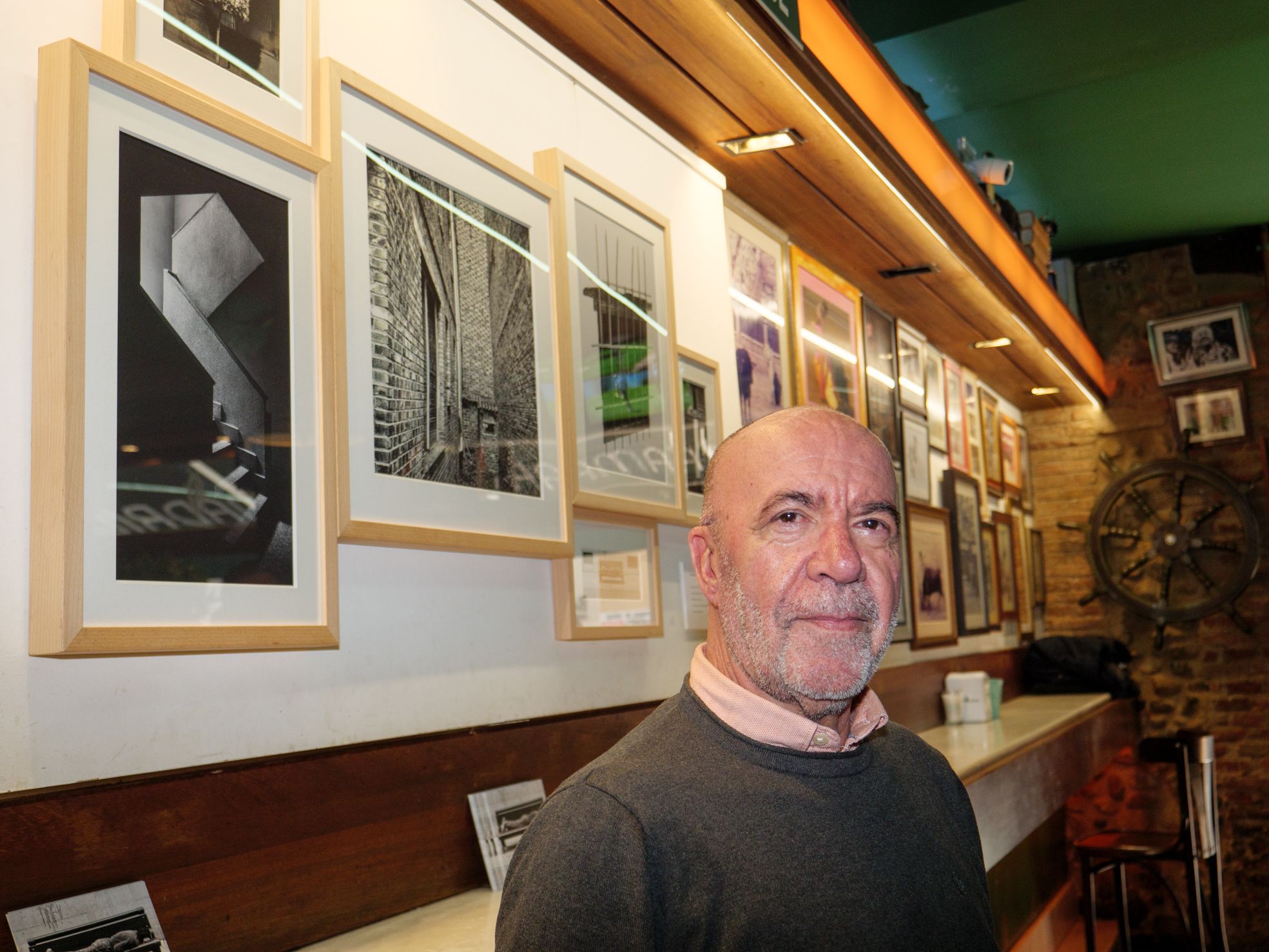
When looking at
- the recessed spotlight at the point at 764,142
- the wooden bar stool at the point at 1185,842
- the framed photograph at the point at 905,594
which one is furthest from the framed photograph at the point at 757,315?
the wooden bar stool at the point at 1185,842

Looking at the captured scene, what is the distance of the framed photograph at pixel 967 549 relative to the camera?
17.6 ft

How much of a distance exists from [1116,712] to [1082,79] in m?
3.15

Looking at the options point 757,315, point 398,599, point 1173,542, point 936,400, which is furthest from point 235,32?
point 1173,542

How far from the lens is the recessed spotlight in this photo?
2969mm

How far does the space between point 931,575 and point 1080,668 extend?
1774 millimetres

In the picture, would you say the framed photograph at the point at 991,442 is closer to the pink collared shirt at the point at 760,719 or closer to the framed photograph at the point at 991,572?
the framed photograph at the point at 991,572

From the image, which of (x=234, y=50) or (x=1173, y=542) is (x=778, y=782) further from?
(x=1173, y=542)

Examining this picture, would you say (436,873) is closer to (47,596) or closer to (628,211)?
(47,596)

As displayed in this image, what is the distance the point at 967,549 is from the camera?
5.59 meters

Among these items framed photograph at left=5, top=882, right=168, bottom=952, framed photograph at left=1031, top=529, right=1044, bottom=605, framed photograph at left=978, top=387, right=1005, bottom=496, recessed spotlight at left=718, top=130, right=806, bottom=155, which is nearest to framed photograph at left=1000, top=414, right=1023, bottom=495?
framed photograph at left=978, top=387, right=1005, bottom=496

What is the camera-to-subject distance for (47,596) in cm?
124

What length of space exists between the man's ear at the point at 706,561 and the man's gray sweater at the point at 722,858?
156 mm

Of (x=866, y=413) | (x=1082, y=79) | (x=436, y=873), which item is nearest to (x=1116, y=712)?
(x=866, y=413)

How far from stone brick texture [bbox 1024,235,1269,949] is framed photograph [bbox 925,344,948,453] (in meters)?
1.90
